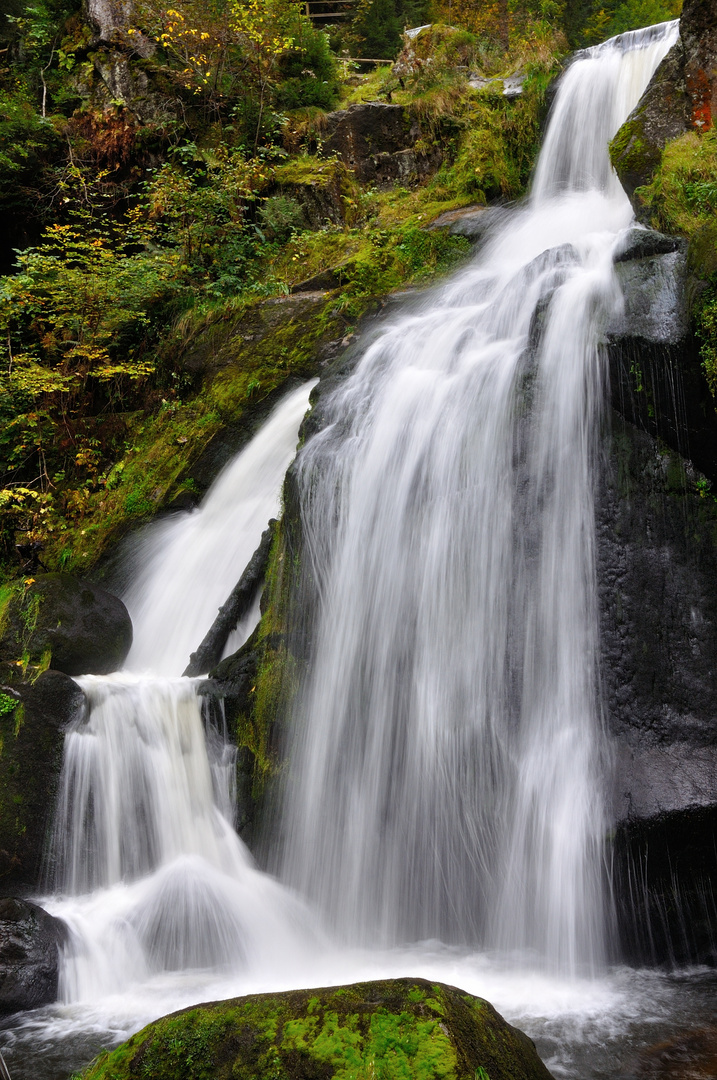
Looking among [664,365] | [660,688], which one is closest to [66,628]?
[660,688]

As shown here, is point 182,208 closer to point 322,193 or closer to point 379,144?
point 322,193

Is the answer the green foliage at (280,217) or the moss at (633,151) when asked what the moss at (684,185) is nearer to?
the moss at (633,151)

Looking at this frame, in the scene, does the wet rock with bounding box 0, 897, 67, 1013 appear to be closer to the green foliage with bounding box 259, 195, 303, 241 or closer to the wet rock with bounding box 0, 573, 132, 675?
the wet rock with bounding box 0, 573, 132, 675

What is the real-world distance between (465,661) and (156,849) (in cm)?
247

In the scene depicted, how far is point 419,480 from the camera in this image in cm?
542

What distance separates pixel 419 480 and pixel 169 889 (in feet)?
10.7

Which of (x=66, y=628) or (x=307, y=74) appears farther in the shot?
(x=307, y=74)

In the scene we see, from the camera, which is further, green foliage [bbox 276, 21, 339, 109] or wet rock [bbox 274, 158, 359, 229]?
green foliage [bbox 276, 21, 339, 109]

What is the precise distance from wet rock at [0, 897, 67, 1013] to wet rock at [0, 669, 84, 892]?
0.48 meters

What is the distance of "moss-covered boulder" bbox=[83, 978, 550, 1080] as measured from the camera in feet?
7.30

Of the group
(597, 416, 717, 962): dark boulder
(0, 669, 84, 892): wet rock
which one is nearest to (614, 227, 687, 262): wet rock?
(597, 416, 717, 962): dark boulder

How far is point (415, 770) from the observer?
4.61 m

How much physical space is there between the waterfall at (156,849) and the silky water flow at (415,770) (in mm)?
15

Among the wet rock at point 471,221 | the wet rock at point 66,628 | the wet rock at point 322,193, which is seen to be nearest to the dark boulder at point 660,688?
the wet rock at point 66,628
